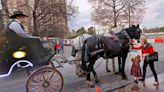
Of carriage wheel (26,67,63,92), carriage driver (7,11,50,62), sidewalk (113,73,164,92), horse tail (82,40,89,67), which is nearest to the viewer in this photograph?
carriage driver (7,11,50,62)

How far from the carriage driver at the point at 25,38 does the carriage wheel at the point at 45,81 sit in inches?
14.8

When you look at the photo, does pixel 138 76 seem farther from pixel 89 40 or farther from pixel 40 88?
pixel 40 88

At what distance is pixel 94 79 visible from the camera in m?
9.57

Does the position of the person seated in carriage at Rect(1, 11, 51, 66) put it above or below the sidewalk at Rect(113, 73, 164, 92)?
above

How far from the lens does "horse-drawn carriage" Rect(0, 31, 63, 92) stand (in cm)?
650

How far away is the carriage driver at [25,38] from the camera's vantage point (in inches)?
254

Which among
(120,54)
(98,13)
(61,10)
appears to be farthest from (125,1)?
(120,54)

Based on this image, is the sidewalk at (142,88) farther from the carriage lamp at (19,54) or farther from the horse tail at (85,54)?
the carriage lamp at (19,54)

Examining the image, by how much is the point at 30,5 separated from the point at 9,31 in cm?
1898

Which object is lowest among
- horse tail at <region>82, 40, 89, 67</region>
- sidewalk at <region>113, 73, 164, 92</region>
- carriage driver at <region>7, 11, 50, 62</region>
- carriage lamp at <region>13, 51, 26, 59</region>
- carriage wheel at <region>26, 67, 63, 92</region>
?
sidewalk at <region>113, 73, 164, 92</region>

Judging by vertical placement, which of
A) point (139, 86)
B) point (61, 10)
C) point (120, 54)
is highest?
point (61, 10)

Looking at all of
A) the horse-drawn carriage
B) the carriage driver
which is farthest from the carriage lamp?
the carriage driver

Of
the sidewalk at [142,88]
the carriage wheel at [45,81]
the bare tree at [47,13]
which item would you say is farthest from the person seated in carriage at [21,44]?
the bare tree at [47,13]

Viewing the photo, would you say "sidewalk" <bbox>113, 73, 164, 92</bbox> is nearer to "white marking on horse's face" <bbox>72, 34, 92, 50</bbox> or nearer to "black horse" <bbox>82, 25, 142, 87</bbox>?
"black horse" <bbox>82, 25, 142, 87</bbox>
